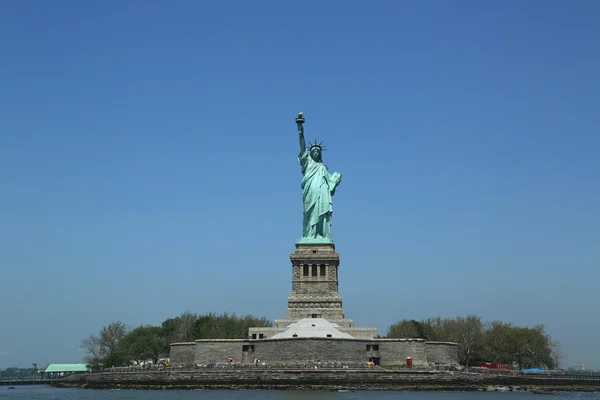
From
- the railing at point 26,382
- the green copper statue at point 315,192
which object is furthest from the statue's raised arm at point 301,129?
the railing at point 26,382

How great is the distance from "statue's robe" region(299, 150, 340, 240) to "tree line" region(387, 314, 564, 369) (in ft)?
44.0

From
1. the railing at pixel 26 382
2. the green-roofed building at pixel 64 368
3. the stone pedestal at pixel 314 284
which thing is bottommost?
the railing at pixel 26 382

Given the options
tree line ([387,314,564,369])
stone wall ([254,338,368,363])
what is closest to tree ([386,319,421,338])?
tree line ([387,314,564,369])

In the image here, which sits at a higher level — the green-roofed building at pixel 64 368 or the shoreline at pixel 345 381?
the green-roofed building at pixel 64 368

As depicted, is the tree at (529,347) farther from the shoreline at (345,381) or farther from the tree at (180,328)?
the tree at (180,328)

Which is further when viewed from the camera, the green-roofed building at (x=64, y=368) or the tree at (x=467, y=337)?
the green-roofed building at (x=64, y=368)

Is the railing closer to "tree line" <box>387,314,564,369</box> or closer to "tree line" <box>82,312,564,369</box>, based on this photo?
"tree line" <box>82,312,564,369</box>

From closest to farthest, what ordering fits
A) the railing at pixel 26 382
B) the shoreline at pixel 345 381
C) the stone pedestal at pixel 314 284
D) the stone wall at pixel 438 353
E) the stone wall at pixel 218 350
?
the shoreline at pixel 345 381 → the stone wall at pixel 218 350 → the stone wall at pixel 438 353 → the stone pedestal at pixel 314 284 → the railing at pixel 26 382

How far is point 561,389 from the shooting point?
173 feet

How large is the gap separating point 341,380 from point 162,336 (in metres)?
30.3

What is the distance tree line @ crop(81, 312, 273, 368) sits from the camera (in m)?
72.7

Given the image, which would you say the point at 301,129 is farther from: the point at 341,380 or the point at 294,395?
the point at 294,395

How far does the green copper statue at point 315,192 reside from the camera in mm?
68812

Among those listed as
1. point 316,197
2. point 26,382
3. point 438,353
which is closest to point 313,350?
point 438,353
